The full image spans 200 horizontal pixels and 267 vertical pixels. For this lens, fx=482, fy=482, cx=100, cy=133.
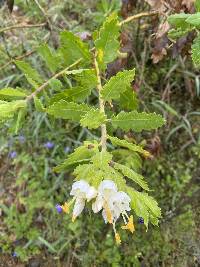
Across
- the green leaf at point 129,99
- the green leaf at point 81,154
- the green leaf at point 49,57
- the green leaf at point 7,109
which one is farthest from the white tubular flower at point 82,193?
the green leaf at point 49,57

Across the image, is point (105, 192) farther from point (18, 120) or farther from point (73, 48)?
point (73, 48)

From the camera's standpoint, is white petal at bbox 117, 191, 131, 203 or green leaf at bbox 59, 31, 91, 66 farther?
green leaf at bbox 59, 31, 91, 66

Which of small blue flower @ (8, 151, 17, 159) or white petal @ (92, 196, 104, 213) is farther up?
white petal @ (92, 196, 104, 213)

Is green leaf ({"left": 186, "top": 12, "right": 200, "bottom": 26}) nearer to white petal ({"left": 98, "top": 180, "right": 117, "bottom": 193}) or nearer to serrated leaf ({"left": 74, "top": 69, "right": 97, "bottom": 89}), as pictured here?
serrated leaf ({"left": 74, "top": 69, "right": 97, "bottom": 89})

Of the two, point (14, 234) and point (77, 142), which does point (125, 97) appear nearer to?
point (77, 142)

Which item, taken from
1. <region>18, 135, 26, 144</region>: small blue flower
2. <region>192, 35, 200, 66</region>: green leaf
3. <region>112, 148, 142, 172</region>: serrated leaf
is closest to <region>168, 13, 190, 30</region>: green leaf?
<region>192, 35, 200, 66</region>: green leaf

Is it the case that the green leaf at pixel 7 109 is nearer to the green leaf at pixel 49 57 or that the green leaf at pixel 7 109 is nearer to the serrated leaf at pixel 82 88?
the serrated leaf at pixel 82 88

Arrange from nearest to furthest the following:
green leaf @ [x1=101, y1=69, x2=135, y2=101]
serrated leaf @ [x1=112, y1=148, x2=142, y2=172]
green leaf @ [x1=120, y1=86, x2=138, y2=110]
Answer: green leaf @ [x1=101, y1=69, x2=135, y2=101], green leaf @ [x1=120, y1=86, x2=138, y2=110], serrated leaf @ [x1=112, y1=148, x2=142, y2=172]
